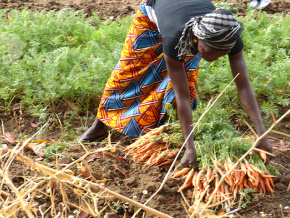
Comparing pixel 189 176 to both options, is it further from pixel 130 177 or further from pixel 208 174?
pixel 130 177

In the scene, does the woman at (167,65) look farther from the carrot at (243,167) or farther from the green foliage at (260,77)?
the green foliage at (260,77)

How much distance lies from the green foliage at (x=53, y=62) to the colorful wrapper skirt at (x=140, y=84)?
0.48m

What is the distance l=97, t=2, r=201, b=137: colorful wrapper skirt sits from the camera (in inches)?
147

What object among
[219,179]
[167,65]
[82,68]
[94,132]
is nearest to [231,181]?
[219,179]

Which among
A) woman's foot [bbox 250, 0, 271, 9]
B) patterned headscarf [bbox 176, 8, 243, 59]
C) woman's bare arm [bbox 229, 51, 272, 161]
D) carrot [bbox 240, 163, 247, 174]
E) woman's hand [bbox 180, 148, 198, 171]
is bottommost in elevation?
carrot [bbox 240, 163, 247, 174]

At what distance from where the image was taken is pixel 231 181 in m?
2.94

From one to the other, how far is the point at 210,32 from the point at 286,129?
6.40 ft

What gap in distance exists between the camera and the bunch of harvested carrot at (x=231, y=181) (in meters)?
2.93

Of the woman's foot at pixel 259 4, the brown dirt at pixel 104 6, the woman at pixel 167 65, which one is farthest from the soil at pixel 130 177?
the brown dirt at pixel 104 6

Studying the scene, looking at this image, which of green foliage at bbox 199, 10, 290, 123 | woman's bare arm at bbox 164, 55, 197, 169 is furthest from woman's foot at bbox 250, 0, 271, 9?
woman's bare arm at bbox 164, 55, 197, 169

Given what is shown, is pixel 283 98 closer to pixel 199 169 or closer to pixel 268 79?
pixel 268 79

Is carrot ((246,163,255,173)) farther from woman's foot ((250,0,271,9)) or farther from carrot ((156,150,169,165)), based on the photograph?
woman's foot ((250,0,271,9))

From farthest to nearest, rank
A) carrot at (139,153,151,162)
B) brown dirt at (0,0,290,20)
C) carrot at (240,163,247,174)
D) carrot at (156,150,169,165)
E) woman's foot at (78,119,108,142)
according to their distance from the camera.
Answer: brown dirt at (0,0,290,20) < woman's foot at (78,119,108,142) < carrot at (139,153,151,162) < carrot at (156,150,169,165) < carrot at (240,163,247,174)

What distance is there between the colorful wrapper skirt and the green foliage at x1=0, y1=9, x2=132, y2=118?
0.48m
